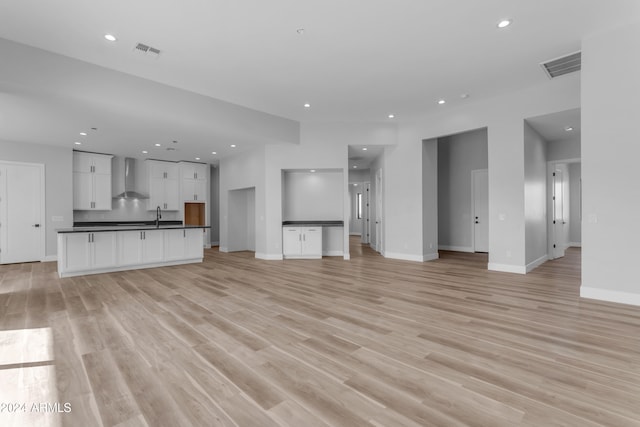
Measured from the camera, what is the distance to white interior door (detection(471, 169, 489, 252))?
8555 millimetres

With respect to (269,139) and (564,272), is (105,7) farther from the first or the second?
(564,272)

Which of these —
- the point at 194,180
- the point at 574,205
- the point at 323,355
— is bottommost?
the point at 323,355

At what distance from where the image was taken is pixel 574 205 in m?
9.95

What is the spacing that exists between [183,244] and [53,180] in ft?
13.4

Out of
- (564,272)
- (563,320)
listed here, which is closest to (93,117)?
(563,320)

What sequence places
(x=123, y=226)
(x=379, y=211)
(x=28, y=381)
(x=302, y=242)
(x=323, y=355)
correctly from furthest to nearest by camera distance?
(x=379, y=211) → (x=302, y=242) → (x=123, y=226) → (x=323, y=355) → (x=28, y=381)

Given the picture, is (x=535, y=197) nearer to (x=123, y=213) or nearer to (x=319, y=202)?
(x=319, y=202)

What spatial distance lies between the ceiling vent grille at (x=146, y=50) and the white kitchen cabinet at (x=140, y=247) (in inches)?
146

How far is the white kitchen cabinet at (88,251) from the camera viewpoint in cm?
562

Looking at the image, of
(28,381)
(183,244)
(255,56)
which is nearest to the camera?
(28,381)

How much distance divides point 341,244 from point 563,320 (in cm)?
555

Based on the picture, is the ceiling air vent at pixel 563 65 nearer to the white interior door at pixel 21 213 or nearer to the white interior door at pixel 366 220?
the white interior door at pixel 366 220

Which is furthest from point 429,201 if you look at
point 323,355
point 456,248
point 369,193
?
point 323,355

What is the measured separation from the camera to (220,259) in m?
7.92
